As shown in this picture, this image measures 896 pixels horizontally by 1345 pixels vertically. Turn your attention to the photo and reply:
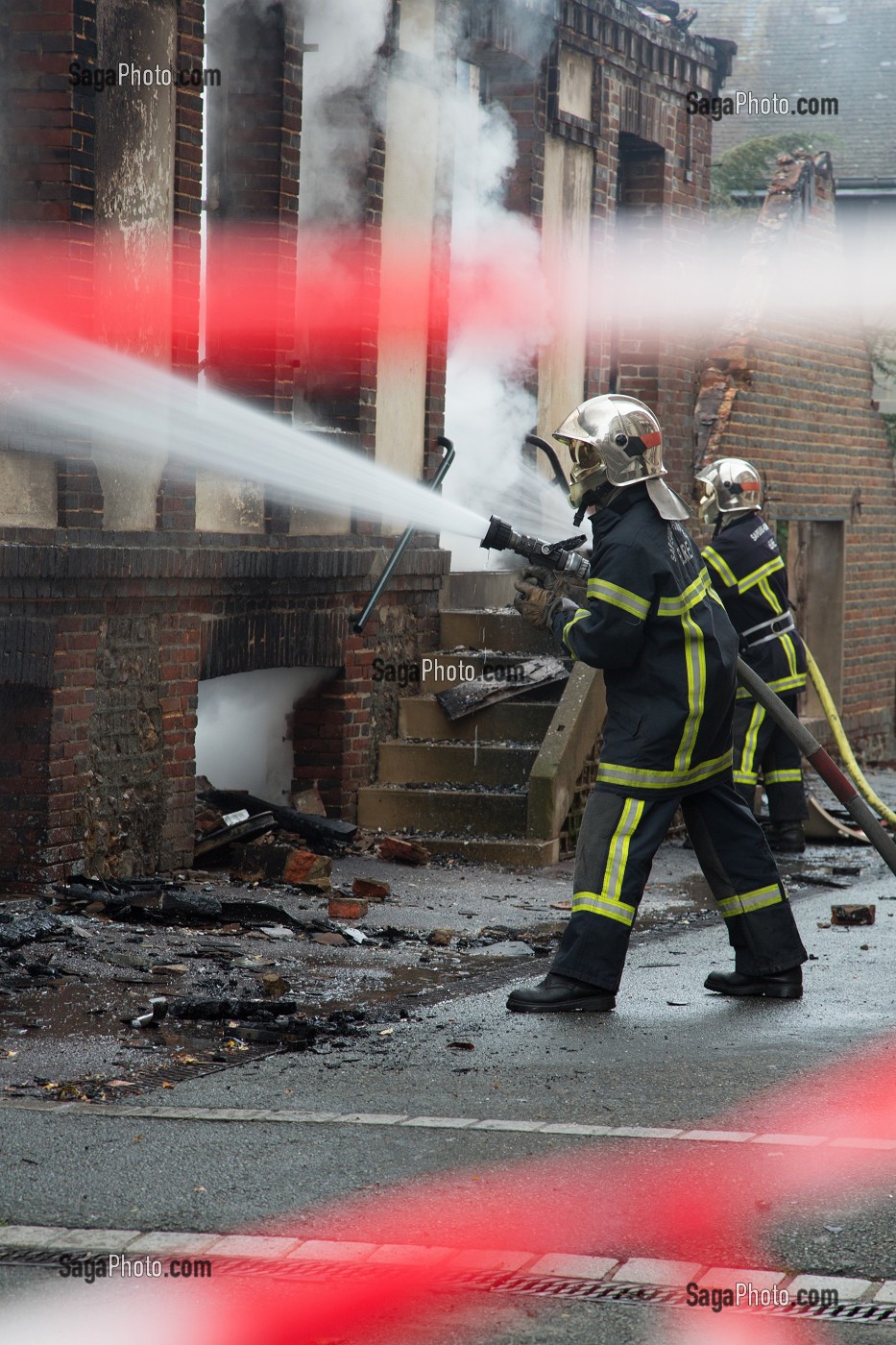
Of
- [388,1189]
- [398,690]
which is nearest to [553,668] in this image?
[398,690]

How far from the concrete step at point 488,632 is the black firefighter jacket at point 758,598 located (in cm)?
111

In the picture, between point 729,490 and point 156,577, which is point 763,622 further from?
point 156,577

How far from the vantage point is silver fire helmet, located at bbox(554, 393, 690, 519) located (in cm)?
698

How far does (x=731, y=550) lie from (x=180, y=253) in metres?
3.85

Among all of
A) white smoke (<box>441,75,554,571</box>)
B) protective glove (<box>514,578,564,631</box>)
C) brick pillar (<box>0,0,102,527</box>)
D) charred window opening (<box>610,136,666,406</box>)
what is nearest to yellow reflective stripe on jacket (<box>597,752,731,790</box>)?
protective glove (<box>514,578,564,631</box>)

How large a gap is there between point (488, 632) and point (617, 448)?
16.9 feet

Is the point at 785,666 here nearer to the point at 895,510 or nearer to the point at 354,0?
the point at 354,0

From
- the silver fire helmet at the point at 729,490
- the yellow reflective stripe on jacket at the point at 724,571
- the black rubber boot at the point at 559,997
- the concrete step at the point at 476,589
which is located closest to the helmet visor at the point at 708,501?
the silver fire helmet at the point at 729,490

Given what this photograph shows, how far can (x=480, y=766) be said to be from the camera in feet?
36.7

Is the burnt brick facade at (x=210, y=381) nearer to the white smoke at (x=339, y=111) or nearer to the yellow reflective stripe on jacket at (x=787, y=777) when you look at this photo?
the white smoke at (x=339, y=111)

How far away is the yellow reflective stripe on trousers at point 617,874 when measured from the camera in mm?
6805

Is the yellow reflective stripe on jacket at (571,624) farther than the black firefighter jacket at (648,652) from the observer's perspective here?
Yes

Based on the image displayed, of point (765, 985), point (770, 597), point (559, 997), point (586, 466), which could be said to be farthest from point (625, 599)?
point (770, 597)

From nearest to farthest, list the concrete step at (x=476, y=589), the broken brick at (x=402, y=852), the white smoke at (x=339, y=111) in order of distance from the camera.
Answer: the broken brick at (x=402, y=852), the white smoke at (x=339, y=111), the concrete step at (x=476, y=589)
